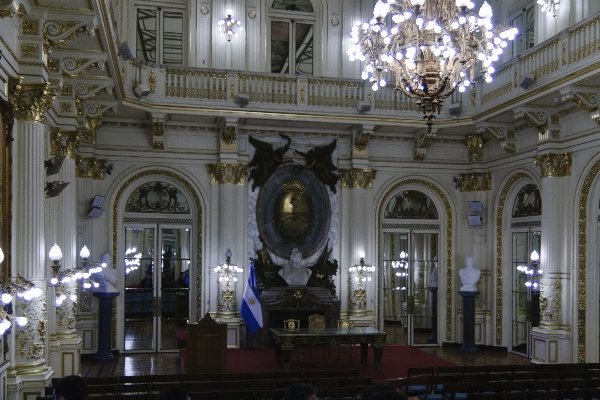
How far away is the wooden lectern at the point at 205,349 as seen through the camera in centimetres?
1202

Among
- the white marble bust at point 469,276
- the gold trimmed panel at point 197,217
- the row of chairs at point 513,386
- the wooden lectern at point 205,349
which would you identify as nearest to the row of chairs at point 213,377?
the row of chairs at point 513,386

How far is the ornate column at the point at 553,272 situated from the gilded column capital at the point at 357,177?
4.17 metres

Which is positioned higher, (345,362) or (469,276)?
(469,276)

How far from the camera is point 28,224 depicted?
7820mm

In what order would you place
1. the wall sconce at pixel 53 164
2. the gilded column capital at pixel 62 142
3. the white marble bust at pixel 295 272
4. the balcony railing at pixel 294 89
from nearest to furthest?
the wall sconce at pixel 53 164
the gilded column capital at pixel 62 142
the balcony railing at pixel 294 89
the white marble bust at pixel 295 272

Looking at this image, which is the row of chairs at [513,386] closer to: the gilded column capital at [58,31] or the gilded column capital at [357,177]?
the gilded column capital at [58,31]

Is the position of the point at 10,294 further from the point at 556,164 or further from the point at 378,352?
the point at 556,164

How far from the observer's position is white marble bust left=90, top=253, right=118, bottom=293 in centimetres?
1442

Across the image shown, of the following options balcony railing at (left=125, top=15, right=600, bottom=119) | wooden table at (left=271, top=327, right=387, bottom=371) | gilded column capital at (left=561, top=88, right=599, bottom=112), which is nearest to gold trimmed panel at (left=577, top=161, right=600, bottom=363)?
gilded column capital at (left=561, top=88, right=599, bottom=112)

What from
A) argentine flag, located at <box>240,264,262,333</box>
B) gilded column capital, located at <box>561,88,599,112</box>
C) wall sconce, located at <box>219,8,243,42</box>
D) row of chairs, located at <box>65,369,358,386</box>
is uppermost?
wall sconce, located at <box>219,8,243,42</box>

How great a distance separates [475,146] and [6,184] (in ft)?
38.8

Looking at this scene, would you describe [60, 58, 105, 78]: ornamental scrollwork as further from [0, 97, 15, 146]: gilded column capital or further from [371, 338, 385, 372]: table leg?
[371, 338, 385, 372]: table leg

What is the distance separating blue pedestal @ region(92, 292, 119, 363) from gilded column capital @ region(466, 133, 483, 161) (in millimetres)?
9003

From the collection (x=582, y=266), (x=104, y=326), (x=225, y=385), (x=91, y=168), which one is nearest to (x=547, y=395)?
(x=225, y=385)
